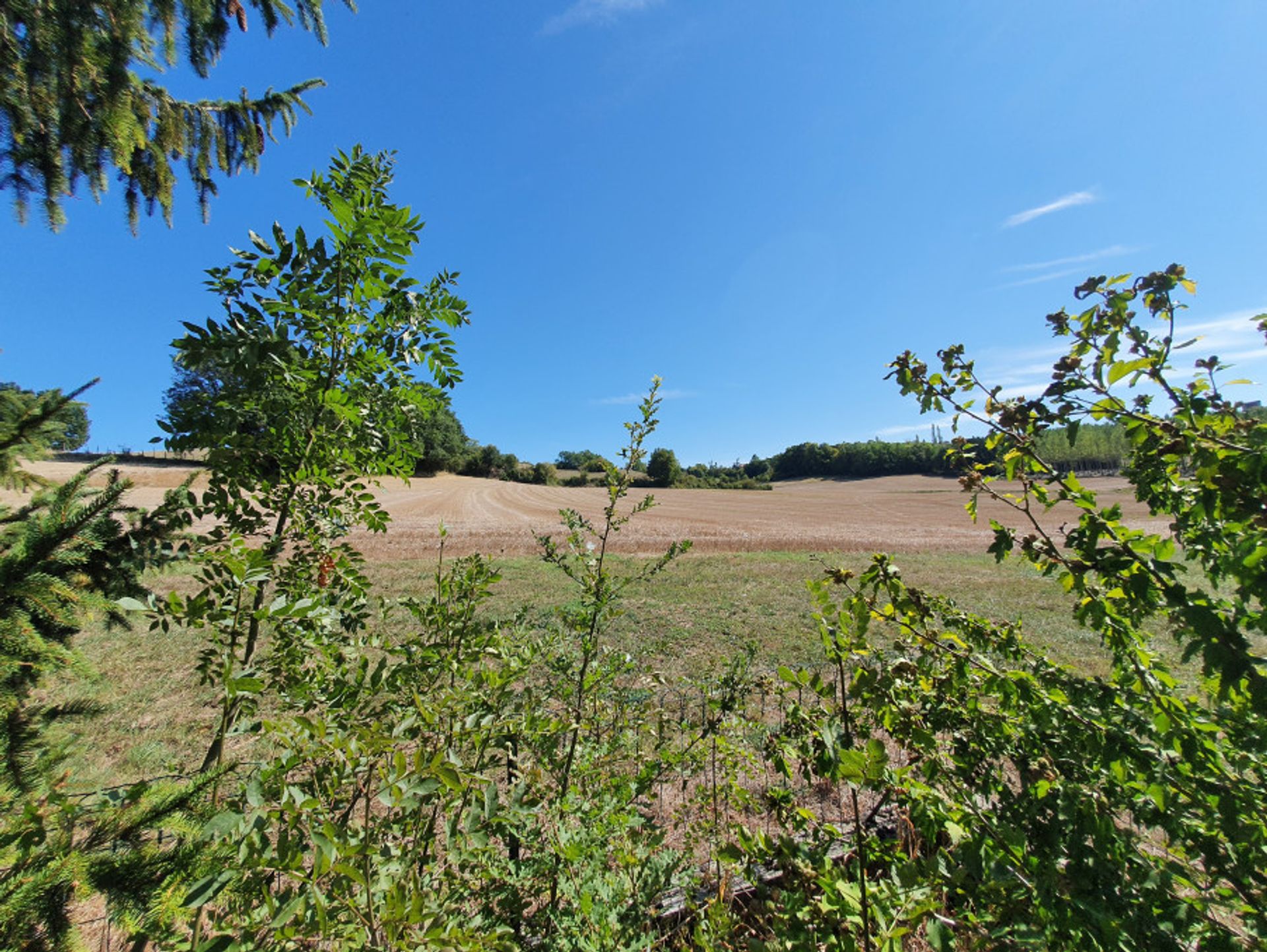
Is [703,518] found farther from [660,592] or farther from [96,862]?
[96,862]

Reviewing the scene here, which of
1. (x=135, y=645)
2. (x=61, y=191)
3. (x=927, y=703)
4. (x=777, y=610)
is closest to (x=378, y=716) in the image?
(x=927, y=703)

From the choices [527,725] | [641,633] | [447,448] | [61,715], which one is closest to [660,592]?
[641,633]

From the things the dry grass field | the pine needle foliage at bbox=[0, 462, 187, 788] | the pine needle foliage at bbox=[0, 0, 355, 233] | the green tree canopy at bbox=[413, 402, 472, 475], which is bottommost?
the dry grass field

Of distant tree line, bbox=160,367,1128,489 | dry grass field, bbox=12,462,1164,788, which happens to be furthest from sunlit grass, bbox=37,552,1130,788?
distant tree line, bbox=160,367,1128,489

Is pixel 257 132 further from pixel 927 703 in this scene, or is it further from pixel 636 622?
pixel 636 622

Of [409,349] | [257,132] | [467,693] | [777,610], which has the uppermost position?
[257,132]

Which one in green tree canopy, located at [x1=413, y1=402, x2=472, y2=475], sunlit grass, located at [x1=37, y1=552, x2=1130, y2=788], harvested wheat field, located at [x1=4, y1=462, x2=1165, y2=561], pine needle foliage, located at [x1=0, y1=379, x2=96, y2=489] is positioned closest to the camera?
pine needle foliage, located at [x1=0, y1=379, x2=96, y2=489]

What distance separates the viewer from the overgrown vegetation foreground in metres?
1.03

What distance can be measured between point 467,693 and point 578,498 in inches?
1918

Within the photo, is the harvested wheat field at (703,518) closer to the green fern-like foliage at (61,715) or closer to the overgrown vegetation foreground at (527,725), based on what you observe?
the green fern-like foliage at (61,715)

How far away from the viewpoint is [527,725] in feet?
5.16

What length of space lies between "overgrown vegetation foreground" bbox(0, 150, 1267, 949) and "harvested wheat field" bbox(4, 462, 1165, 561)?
6.65 m

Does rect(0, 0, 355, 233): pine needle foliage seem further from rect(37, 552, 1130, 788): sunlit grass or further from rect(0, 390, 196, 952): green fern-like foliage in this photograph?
rect(37, 552, 1130, 788): sunlit grass

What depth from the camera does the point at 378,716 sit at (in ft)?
5.20
